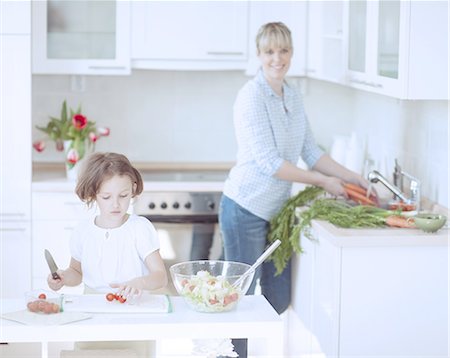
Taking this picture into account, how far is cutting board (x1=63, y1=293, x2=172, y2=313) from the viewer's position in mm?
2426

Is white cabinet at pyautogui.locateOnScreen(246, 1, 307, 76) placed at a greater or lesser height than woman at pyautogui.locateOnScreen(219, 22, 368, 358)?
greater

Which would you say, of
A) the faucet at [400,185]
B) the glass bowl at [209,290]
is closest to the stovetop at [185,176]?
the faucet at [400,185]

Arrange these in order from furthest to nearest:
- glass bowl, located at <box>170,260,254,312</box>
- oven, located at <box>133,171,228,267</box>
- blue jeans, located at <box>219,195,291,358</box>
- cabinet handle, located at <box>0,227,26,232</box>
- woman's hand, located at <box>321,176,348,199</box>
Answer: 1. oven, located at <box>133,171,228,267</box>
2. cabinet handle, located at <box>0,227,26,232</box>
3. blue jeans, located at <box>219,195,291,358</box>
4. woman's hand, located at <box>321,176,348,199</box>
5. glass bowl, located at <box>170,260,254,312</box>

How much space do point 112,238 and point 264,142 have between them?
1.05 meters

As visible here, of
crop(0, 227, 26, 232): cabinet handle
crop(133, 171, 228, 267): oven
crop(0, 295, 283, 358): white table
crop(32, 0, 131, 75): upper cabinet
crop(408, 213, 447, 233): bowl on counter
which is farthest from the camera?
crop(32, 0, 131, 75): upper cabinet

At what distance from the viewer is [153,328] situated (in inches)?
91.2

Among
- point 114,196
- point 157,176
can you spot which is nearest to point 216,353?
point 114,196

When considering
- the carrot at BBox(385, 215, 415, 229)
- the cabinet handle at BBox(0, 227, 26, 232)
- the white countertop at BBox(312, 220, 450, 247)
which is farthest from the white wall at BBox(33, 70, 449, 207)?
the white countertop at BBox(312, 220, 450, 247)

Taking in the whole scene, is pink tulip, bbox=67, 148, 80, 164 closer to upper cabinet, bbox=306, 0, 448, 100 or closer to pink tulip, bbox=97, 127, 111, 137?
pink tulip, bbox=97, 127, 111, 137

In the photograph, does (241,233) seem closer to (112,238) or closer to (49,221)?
(49,221)

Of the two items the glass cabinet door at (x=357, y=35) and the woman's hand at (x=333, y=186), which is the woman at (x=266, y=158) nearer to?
the woman's hand at (x=333, y=186)

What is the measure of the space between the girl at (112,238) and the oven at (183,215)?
1496 mm

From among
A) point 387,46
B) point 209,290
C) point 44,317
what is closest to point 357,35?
point 387,46

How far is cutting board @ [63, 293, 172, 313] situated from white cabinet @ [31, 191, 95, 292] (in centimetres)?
187
